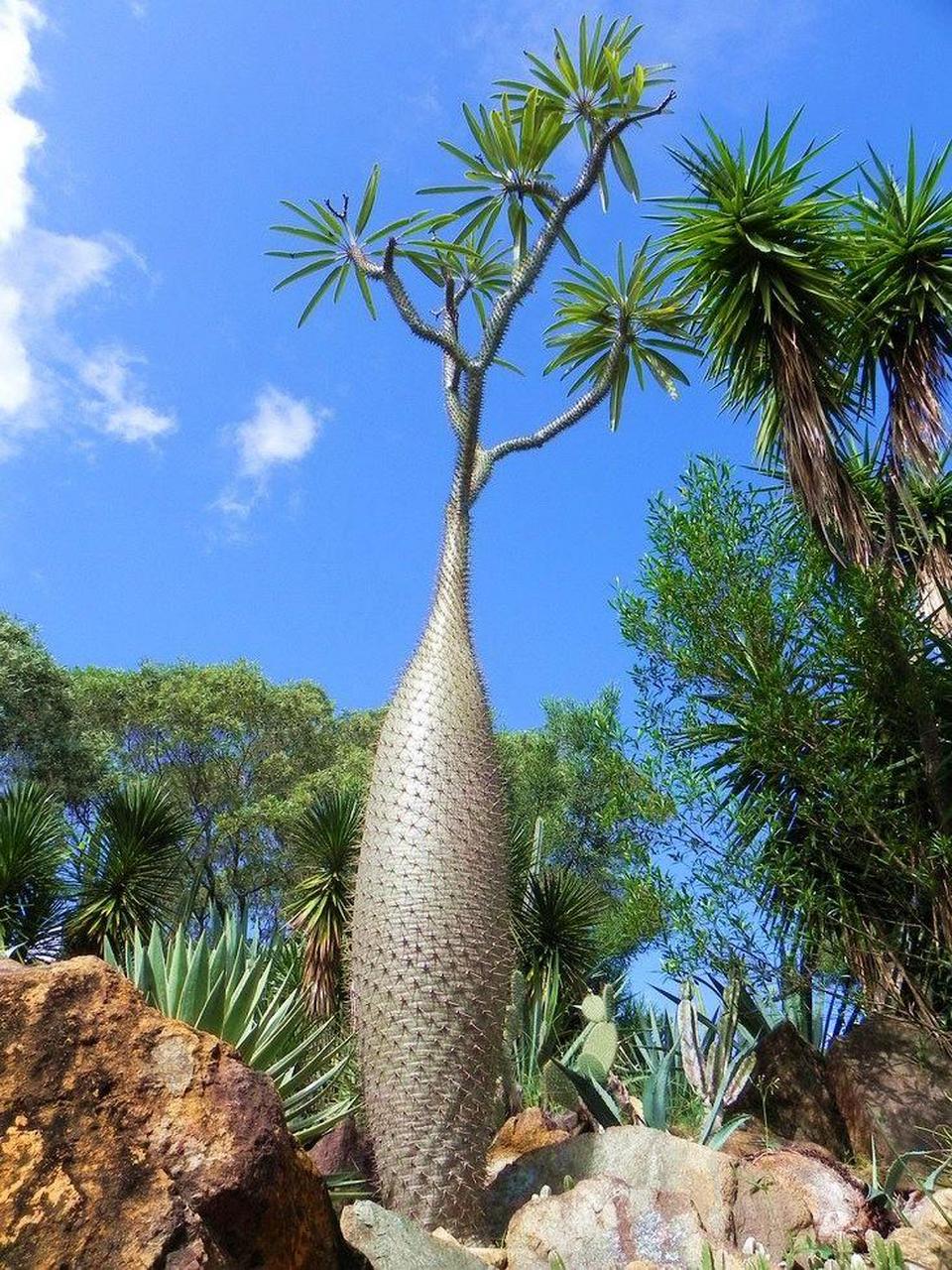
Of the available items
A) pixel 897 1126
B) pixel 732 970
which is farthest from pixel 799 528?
pixel 897 1126

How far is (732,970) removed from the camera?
6.53 metres

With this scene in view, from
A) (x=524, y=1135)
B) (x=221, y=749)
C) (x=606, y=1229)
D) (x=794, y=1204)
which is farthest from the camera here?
(x=221, y=749)

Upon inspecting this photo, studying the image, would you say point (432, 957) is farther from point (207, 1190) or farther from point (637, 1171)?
point (207, 1190)

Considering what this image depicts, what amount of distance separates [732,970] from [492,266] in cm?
572

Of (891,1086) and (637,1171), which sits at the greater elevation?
(891,1086)

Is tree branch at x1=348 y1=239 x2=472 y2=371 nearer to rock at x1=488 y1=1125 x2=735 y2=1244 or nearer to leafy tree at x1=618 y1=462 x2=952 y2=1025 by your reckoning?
leafy tree at x1=618 y1=462 x2=952 y2=1025

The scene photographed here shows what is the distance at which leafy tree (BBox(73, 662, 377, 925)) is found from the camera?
680 inches

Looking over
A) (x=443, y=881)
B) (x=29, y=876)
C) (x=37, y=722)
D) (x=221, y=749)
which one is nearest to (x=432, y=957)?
(x=443, y=881)

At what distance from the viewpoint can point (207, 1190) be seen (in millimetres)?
2525

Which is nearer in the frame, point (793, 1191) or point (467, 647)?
point (793, 1191)

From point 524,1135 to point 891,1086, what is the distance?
2385 mm

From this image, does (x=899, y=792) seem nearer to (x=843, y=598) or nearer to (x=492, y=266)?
(x=843, y=598)

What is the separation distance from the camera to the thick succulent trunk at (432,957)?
13.7 feet

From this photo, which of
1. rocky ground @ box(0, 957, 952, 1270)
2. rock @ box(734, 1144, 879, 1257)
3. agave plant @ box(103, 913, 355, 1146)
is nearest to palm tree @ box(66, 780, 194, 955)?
agave plant @ box(103, 913, 355, 1146)
